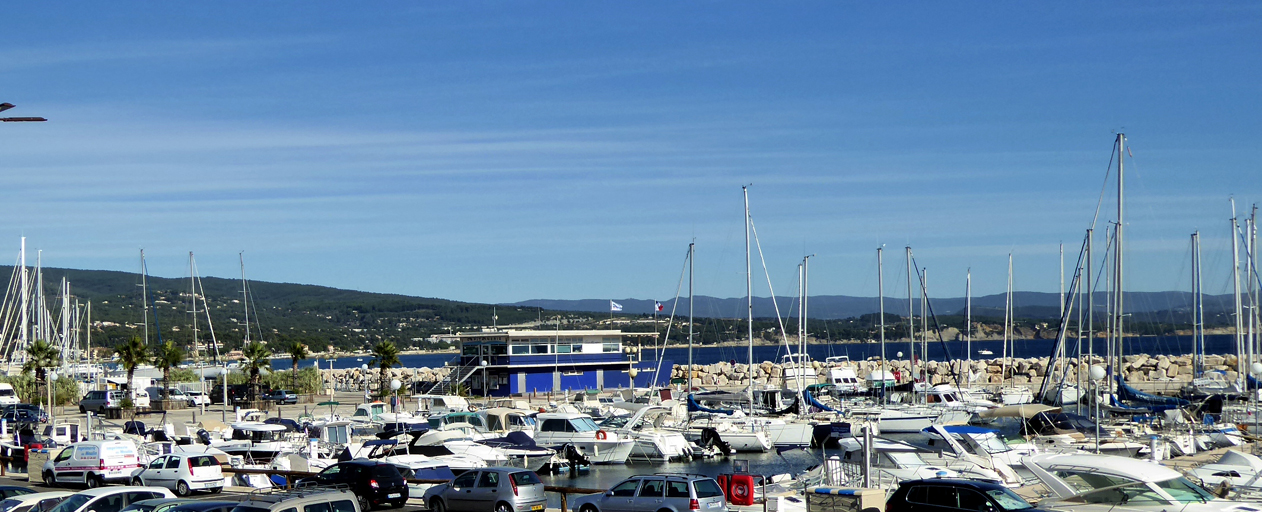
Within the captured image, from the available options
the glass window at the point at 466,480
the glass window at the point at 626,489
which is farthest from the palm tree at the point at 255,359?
the glass window at the point at 626,489

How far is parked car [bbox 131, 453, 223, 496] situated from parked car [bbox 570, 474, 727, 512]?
526 inches

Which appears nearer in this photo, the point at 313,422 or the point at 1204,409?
the point at 313,422

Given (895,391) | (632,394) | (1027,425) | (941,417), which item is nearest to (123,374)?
(632,394)

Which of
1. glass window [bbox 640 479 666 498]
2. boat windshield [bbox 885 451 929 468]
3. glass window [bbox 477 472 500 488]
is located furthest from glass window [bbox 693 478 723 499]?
boat windshield [bbox 885 451 929 468]

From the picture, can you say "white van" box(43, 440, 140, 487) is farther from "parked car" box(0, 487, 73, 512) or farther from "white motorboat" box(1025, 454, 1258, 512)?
"white motorboat" box(1025, 454, 1258, 512)

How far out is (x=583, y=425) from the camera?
51.5m

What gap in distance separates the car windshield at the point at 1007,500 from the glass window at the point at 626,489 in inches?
291

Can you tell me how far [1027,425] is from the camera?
5322 centimetres

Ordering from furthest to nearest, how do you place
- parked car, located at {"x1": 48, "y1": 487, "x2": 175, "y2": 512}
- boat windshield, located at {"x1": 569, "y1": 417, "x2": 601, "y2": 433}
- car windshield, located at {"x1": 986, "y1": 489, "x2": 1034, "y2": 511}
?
boat windshield, located at {"x1": 569, "y1": 417, "x2": 601, "y2": 433}
parked car, located at {"x1": 48, "y1": 487, "x2": 175, "y2": 512}
car windshield, located at {"x1": 986, "y1": 489, "x2": 1034, "y2": 511}

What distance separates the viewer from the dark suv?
2220 cm

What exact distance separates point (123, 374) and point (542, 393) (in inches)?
1710

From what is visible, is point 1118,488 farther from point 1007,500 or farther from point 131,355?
point 131,355

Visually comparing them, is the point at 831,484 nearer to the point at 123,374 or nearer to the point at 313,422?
the point at 313,422

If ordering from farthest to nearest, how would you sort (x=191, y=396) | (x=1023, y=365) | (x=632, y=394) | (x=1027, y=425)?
(x=1023, y=365)
(x=191, y=396)
(x=632, y=394)
(x=1027, y=425)
